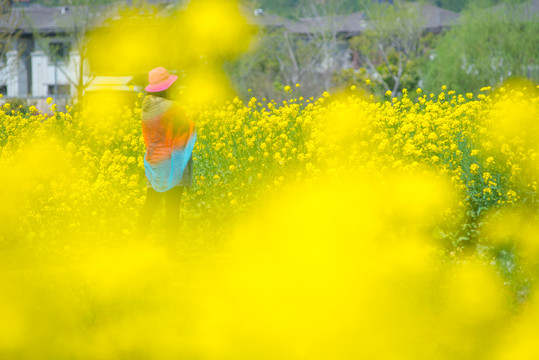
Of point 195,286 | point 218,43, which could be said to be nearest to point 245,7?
point 218,43

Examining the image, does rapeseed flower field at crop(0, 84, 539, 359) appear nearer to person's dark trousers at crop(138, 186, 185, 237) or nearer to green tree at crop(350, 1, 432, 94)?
person's dark trousers at crop(138, 186, 185, 237)

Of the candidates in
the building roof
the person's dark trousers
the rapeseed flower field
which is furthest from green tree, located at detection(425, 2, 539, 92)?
the person's dark trousers

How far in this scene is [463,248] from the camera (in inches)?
265

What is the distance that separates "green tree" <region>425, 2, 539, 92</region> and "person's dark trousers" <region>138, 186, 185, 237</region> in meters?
25.8

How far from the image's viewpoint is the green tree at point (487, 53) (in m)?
31.8

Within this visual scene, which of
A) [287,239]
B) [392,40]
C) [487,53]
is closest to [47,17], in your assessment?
[392,40]

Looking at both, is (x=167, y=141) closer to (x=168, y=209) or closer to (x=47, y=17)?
(x=168, y=209)

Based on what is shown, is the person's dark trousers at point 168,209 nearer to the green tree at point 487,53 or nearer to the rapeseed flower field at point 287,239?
the rapeseed flower field at point 287,239

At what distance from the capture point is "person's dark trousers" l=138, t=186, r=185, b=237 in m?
6.08

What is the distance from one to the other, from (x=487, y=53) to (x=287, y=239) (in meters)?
27.9

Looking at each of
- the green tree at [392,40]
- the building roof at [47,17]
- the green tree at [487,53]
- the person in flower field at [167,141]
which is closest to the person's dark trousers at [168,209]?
the person in flower field at [167,141]

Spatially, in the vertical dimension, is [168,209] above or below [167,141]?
below

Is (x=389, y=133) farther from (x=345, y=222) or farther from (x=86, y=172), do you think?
(x=86, y=172)

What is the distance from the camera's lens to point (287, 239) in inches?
254
